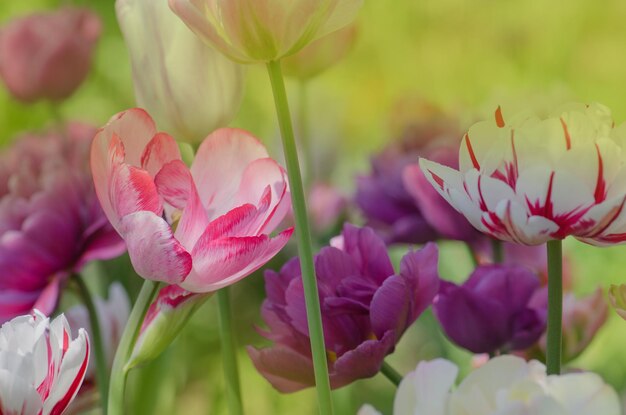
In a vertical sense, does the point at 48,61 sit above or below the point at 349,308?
above

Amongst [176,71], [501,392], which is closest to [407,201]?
[176,71]

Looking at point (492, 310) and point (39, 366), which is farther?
point (492, 310)

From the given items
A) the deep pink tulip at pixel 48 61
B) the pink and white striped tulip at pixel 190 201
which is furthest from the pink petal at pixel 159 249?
the deep pink tulip at pixel 48 61

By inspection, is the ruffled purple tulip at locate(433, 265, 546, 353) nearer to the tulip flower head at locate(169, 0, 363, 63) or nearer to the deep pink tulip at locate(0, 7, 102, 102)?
the tulip flower head at locate(169, 0, 363, 63)

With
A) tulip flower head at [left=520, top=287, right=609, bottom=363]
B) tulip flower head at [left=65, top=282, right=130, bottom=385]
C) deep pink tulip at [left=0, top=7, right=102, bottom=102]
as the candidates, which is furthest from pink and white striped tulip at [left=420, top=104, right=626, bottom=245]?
deep pink tulip at [left=0, top=7, right=102, bottom=102]

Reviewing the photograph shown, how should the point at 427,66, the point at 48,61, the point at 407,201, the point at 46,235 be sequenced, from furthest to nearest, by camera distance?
the point at 427,66
the point at 48,61
the point at 407,201
the point at 46,235

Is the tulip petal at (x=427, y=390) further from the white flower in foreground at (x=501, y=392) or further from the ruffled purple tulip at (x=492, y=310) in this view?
the ruffled purple tulip at (x=492, y=310)

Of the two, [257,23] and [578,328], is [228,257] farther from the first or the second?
[578,328]
